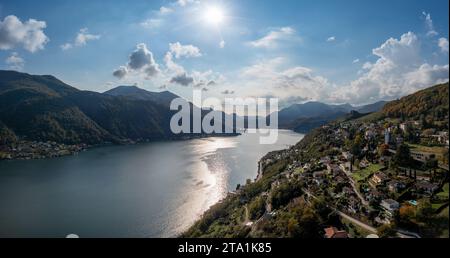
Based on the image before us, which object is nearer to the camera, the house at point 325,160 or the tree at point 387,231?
the tree at point 387,231

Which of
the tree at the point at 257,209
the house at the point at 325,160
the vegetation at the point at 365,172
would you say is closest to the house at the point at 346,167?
the vegetation at the point at 365,172

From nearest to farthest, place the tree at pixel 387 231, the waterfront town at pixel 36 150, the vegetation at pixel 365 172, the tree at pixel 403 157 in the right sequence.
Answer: the tree at pixel 387 231 → the tree at pixel 403 157 → the vegetation at pixel 365 172 → the waterfront town at pixel 36 150

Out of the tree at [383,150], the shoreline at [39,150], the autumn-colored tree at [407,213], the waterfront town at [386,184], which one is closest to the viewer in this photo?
the autumn-colored tree at [407,213]

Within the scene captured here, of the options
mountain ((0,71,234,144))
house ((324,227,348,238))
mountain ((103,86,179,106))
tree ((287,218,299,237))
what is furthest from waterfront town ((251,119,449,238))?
mountain ((103,86,179,106))

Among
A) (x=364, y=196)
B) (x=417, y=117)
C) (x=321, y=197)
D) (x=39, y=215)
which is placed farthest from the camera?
(x=39, y=215)

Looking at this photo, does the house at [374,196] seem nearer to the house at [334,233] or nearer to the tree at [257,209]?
the house at [334,233]

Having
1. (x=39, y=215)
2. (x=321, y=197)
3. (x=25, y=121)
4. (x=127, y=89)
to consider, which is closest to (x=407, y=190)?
(x=321, y=197)
